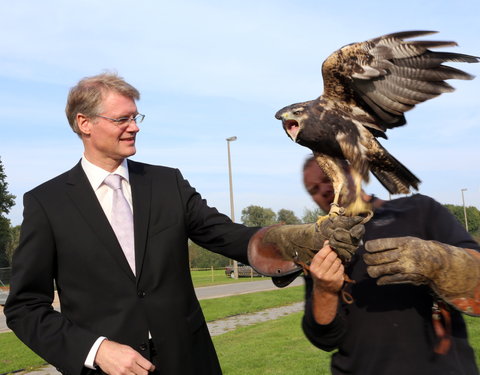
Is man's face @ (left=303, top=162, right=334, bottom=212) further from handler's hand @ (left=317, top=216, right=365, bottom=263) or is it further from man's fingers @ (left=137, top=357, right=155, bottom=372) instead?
man's fingers @ (left=137, top=357, right=155, bottom=372)

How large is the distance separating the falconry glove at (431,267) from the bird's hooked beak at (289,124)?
31.6 inches

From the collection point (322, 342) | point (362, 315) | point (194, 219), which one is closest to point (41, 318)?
point (194, 219)

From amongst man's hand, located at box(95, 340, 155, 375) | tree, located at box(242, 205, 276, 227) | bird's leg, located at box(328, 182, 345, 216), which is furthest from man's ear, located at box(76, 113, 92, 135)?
tree, located at box(242, 205, 276, 227)

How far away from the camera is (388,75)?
2459 mm

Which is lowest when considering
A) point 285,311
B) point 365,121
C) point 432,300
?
point 285,311

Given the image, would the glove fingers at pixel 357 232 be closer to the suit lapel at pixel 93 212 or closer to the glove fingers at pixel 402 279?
the glove fingers at pixel 402 279

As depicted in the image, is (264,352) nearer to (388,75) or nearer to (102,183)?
(102,183)

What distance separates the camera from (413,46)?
2354 mm

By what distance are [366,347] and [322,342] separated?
0.21 metres

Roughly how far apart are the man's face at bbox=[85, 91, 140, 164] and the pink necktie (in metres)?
0.15

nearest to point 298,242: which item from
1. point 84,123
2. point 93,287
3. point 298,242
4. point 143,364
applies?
point 298,242

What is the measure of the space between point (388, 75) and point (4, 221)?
51842mm

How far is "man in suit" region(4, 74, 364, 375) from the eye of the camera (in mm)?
2523

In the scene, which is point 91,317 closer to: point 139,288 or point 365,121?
point 139,288
